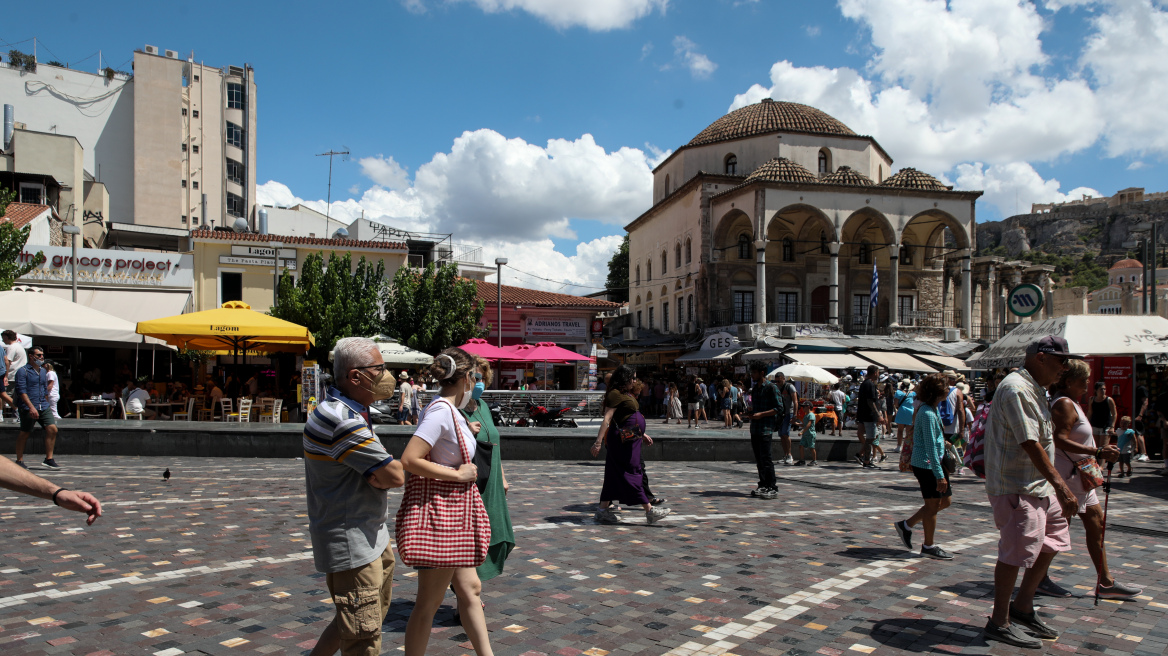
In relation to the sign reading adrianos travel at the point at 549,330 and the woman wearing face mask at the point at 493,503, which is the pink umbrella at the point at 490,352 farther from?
the woman wearing face mask at the point at 493,503

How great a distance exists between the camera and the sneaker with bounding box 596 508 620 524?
7.45m

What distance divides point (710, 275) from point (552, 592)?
34.0 m

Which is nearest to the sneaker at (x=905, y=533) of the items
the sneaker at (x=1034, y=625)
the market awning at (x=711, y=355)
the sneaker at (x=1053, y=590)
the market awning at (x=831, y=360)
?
the sneaker at (x=1053, y=590)

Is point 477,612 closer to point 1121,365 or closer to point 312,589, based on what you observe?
point 312,589

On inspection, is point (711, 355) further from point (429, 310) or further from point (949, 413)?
point (949, 413)

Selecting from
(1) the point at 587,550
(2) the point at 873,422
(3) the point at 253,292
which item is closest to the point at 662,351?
(3) the point at 253,292

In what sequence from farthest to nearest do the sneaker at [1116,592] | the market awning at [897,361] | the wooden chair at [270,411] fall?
the market awning at [897,361] → the wooden chair at [270,411] → the sneaker at [1116,592]

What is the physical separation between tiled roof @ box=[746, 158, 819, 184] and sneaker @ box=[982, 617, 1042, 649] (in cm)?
3177

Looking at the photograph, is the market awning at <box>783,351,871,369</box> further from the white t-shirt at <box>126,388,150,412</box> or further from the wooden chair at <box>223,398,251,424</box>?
the white t-shirt at <box>126,388,150,412</box>

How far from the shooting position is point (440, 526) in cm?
326

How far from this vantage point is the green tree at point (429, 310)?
93.8ft

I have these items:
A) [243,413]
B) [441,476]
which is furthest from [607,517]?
[243,413]

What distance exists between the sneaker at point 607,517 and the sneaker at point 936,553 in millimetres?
2768

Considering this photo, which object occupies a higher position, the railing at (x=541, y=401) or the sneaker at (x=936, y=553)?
the railing at (x=541, y=401)
